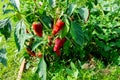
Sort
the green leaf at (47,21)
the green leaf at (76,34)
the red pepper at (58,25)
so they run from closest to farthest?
the green leaf at (76,34) < the red pepper at (58,25) < the green leaf at (47,21)

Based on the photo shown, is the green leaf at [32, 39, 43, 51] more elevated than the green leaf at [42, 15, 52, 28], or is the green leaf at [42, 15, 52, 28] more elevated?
the green leaf at [42, 15, 52, 28]

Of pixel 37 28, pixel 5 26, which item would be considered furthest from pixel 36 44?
pixel 5 26

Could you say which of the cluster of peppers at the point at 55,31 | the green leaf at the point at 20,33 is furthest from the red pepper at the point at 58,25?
the green leaf at the point at 20,33

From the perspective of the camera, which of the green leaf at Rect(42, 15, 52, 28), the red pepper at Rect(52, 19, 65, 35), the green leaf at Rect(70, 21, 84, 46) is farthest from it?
the green leaf at Rect(42, 15, 52, 28)

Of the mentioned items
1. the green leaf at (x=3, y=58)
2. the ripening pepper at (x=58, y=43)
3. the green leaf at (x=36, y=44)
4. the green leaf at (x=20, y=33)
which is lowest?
the ripening pepper at (x=58, y=43)

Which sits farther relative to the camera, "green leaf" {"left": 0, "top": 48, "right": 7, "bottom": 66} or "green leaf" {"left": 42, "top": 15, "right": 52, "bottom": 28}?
"green leaf" {"left": 42, "top": 15, "right": 52, "bottom": 28}

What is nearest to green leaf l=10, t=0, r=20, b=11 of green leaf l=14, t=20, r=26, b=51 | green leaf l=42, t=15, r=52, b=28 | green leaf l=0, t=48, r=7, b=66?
green leaf l=14, t=20, r=26, b=51

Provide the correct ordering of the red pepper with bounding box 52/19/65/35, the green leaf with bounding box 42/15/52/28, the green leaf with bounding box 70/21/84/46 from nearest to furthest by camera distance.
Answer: the green leaf with bounding box 70/21/84/46
the red pepper with bounding box 52/19/65/35
the green leaf with bounding box 42/15/52/28

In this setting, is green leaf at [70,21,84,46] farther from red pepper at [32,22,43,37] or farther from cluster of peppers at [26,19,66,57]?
red pepper at [32,22,43,37]

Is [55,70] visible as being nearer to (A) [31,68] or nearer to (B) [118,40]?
(A) [31,68]

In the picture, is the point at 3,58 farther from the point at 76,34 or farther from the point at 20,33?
the point at 76,34

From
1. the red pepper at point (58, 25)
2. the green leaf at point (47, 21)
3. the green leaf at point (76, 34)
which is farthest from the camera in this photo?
the green leaf at point (47, 21)

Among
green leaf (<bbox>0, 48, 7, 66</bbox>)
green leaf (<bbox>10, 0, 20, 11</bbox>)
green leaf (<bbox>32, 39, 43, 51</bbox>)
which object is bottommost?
green leaf (<bbox>32, 39, 43, 51</bbox>)

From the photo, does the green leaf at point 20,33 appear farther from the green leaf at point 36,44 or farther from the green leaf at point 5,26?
the green leaf at point 36,44
